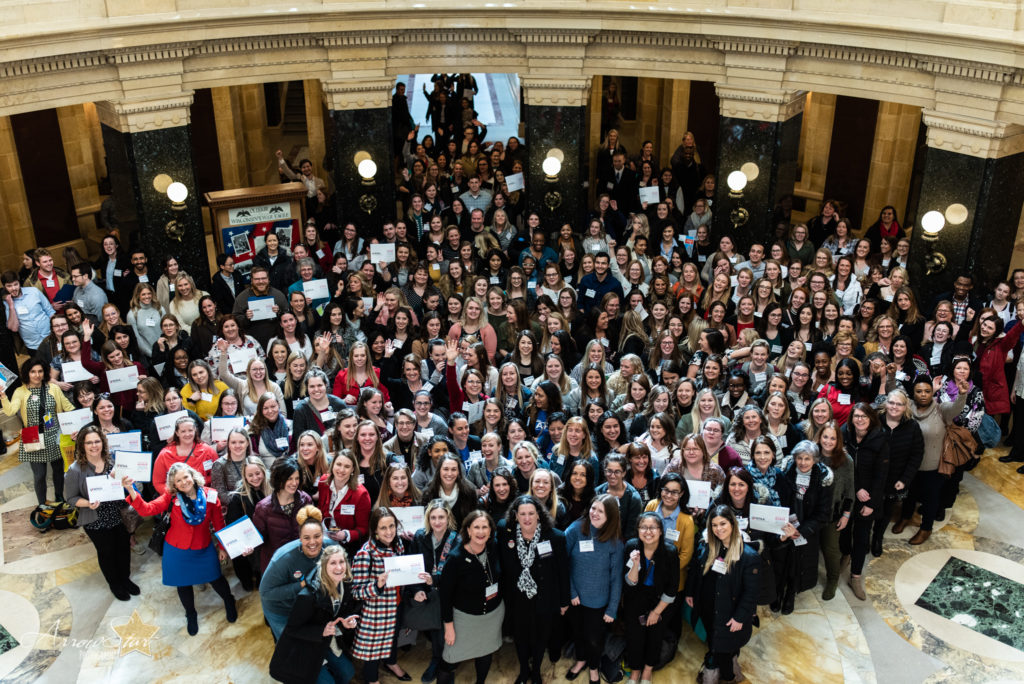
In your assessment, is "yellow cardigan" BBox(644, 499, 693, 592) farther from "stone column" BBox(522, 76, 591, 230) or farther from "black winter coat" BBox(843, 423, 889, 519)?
"stone column" BBox(522, 76, 591, 230)

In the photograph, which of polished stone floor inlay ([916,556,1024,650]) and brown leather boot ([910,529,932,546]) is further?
brown leather boot ([910,529,932,546])

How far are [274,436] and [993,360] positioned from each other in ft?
24.7

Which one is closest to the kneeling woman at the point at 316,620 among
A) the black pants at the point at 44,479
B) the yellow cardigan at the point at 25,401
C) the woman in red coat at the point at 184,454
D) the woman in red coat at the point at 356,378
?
the woman in red coat at the point at 184,454

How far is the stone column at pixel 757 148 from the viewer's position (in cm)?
1374

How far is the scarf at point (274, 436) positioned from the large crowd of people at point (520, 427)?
35 millimetres

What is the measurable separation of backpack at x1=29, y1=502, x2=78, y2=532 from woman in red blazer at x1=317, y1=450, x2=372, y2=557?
11.9ft

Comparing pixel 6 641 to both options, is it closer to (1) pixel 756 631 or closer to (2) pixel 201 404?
(2) pixel 201 404

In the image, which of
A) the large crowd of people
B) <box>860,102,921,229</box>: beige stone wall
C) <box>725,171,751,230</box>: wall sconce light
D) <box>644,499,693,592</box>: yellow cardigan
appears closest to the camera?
the large crowd of people

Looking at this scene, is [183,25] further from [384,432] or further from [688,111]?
[688,111]

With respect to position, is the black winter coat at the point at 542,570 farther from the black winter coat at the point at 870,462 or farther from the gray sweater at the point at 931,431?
the gray sweater at the point at 931,431

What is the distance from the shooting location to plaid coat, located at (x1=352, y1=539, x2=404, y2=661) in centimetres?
736

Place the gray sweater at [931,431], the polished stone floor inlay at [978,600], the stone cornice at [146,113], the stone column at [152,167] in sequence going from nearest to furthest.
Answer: the polished stone floor inlay at [978,600] → the gray sweater at [931,431] → the stone cornice at [146,113] → the stone column at [152,167]

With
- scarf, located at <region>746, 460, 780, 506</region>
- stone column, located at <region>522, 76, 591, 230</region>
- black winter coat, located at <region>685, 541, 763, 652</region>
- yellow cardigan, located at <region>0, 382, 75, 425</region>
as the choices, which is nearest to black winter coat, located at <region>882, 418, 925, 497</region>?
scarf, located at <region>746, 460, 780, 506</region>

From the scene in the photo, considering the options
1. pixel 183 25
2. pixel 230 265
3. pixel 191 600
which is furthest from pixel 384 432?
pixel 183 25
